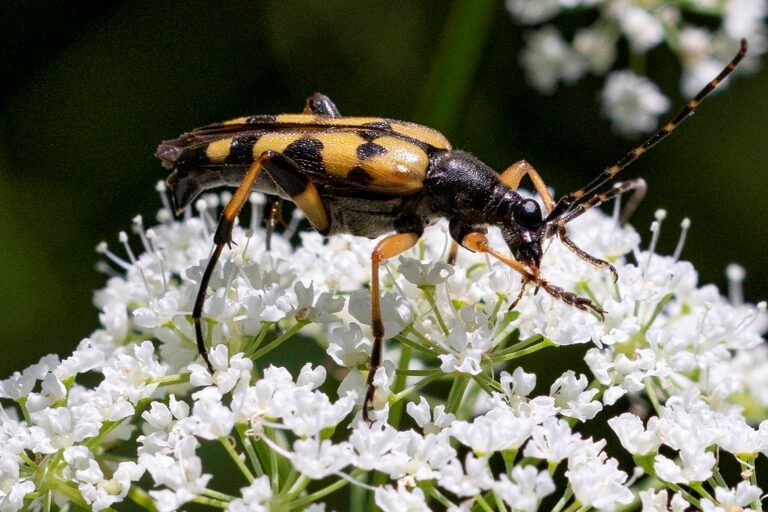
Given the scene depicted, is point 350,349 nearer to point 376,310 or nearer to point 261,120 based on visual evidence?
point 376,310

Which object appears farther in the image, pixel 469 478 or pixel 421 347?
pixel 421 347

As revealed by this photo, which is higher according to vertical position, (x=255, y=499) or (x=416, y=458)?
(x=416, y=458)

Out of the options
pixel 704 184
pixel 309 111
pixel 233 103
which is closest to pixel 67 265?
pixel 233 103

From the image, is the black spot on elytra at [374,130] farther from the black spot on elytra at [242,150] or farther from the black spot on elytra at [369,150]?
the black spot on elytra at [242,150]

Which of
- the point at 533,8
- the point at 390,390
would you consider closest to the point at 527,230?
the point at 390,390

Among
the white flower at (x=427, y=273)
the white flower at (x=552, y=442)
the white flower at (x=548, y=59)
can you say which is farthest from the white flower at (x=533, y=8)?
the white flower at (x=552, y=442)
